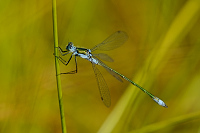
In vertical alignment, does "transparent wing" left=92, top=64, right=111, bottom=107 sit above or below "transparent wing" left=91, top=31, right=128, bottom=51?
below

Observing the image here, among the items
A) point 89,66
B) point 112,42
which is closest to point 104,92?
point 112,42

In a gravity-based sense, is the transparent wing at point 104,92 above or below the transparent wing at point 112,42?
below

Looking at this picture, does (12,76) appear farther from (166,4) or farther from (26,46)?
(166,4)

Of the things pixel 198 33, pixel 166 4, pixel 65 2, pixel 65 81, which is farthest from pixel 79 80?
pixel 198 33

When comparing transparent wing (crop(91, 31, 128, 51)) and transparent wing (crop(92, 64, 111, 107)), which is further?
transparent wing (crop(91, 31, 128, 51))

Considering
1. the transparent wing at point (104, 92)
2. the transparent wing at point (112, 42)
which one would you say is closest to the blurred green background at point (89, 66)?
the transparent wing at point (104, 92)

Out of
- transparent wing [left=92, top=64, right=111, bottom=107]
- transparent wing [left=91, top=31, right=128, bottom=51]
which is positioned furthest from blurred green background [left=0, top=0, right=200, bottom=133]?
transparent wing [left=91, top=31, right=128, bottom=51]

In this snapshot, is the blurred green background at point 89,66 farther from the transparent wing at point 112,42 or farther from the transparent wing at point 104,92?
the transparent wing at point 112,42

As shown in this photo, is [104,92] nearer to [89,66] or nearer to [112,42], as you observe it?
[112,42]

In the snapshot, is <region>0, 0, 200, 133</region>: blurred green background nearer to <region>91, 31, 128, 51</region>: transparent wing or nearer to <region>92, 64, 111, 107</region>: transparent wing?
<region>92, 64, 111, 107</region>: transparent wing
